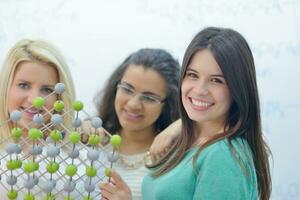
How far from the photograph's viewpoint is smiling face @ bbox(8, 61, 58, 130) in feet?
3.33

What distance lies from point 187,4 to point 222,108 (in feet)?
2.63

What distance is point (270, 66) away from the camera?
1.52 m

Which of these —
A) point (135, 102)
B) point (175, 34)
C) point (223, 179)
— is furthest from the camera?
point (175, 34)

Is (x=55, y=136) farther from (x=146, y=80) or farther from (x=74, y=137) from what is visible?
(x=146, y=80)

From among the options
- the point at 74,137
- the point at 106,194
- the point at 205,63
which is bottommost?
the point at 106,194

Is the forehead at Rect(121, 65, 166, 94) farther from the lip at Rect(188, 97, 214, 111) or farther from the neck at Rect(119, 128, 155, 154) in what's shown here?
the lip at Rect(188, 97, 214, 111)

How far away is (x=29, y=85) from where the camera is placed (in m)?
1.03

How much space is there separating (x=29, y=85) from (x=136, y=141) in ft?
1.12

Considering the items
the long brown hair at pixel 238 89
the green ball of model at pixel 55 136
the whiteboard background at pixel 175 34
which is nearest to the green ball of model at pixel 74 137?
the green ball of model at pixel 55 136

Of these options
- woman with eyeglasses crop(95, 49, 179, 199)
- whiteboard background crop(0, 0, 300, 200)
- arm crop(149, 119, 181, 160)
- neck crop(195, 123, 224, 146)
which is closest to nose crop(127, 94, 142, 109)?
woman with eyeglasses crop(95, 49, 179, 199)

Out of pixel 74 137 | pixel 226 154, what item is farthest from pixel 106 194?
pixel 226 154

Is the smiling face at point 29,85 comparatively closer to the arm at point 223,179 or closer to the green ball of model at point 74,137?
the green ball of model at point 74,137

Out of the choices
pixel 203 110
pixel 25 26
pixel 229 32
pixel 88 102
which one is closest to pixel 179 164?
pixel 203 110

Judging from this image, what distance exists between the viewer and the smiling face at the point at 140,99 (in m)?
1.17
